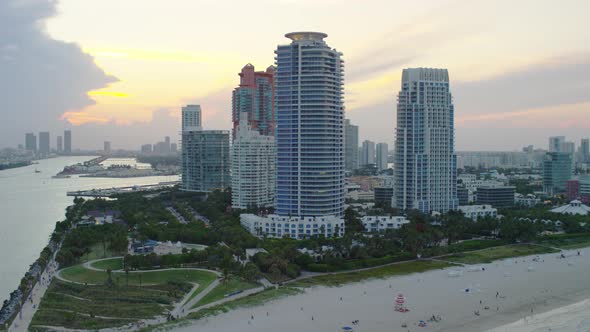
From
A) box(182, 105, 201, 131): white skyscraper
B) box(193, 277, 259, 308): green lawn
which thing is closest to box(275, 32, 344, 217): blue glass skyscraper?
box(193, 277, 259, 308): green lawn

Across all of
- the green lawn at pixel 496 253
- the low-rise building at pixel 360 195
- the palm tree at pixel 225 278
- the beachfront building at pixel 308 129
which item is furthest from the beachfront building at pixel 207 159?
the palm tree at pixel 225 278

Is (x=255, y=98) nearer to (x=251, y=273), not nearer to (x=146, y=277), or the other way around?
(x=146, y=277)

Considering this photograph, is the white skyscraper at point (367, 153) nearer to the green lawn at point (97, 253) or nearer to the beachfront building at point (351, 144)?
the beachfront building at point (351, 144)

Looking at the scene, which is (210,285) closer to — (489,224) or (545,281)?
(545,281)

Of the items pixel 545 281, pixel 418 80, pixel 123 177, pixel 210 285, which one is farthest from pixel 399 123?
pixel 123 177

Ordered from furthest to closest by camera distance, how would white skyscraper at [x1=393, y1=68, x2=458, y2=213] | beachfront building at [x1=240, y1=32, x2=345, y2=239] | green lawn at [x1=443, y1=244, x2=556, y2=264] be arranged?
white skyscraper at [x1=393, y1=68, x2=458, y2=213]
beachfront building at [x1=240, y1=32, x2=345, y2=239]
green lawn at [x1=443, y1=244, x2=556, y2=264]

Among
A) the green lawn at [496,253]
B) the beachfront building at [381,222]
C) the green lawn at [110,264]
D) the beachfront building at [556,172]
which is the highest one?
the beachfront building at [556,172]

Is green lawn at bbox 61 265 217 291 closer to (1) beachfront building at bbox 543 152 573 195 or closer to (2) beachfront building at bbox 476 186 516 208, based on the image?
(2) beachfront building at bbox 476 186 516 208
